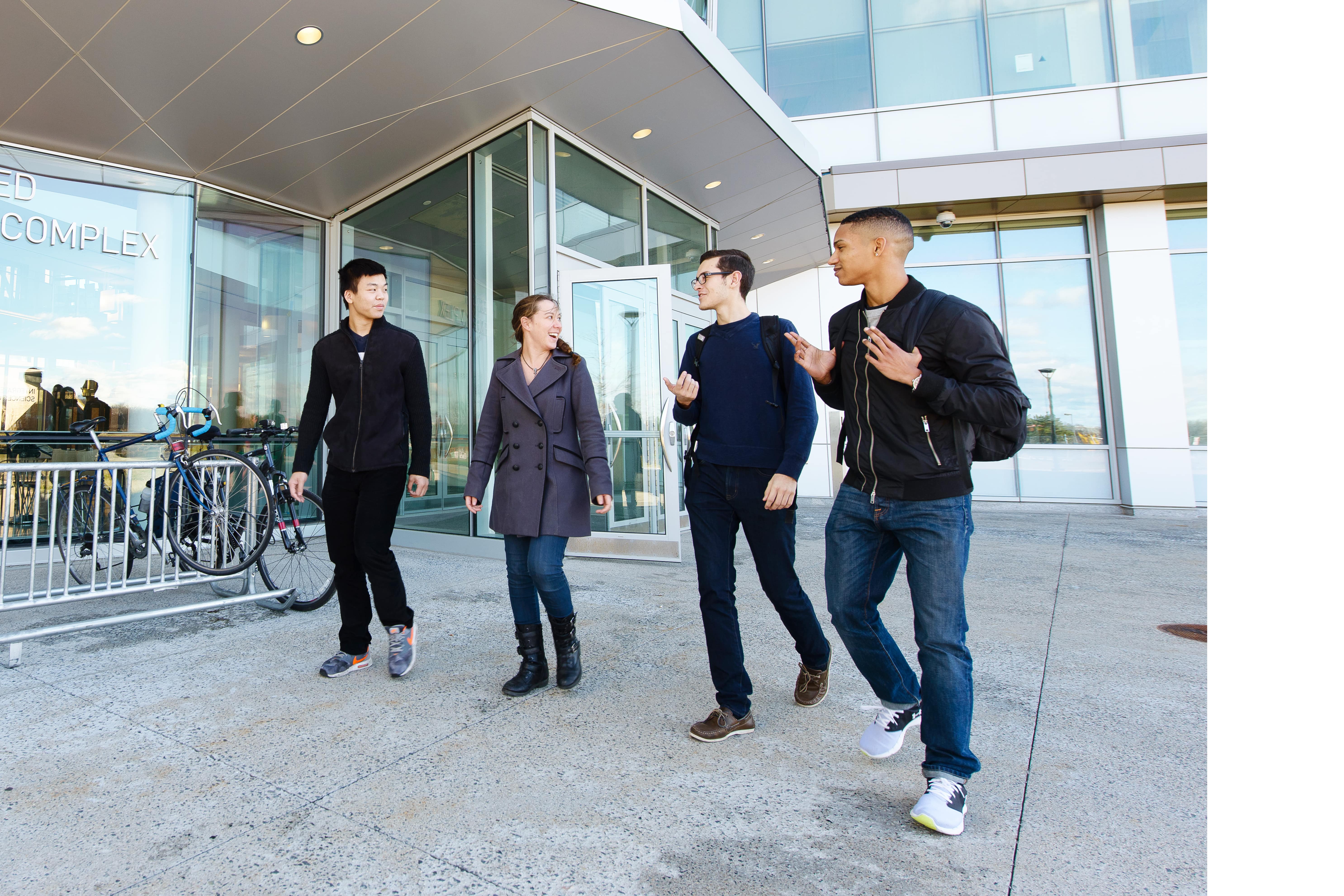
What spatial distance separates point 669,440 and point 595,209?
2844mm

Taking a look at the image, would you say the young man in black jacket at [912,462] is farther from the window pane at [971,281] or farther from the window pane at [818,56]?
the window pane at [818,56]

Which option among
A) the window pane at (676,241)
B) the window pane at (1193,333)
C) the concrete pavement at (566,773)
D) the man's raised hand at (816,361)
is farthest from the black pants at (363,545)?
the window pane at (1193,333)

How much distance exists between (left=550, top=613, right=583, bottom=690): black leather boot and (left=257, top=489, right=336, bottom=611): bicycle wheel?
6.49ft

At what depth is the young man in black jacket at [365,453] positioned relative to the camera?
3.05m

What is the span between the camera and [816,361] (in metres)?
2.15

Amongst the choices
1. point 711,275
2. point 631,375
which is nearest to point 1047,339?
point 631,375

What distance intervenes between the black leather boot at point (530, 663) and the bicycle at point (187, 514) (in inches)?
81.1

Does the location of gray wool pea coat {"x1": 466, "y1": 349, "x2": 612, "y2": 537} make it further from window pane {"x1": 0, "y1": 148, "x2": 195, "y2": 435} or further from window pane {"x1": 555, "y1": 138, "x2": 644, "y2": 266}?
window pane {"x1": 0, "y1": 148, "x2": 195, "y2": 435}

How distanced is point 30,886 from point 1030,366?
12.3 m

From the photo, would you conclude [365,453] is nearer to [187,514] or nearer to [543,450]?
[543,450]
